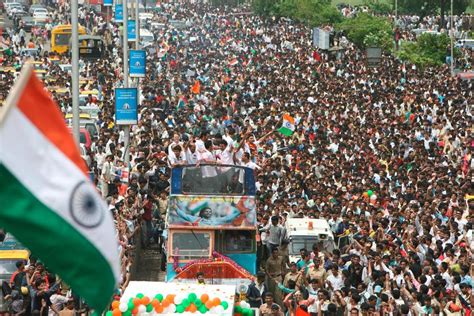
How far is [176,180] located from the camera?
20.2 meters

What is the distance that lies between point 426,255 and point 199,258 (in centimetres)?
360

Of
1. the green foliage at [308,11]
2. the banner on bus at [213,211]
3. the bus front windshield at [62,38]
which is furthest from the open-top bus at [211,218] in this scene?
the green foliage at [308,11]

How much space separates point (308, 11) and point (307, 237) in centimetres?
5898

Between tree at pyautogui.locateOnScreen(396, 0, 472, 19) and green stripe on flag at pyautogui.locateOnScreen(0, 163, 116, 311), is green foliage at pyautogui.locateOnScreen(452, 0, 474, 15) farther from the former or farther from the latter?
green stripe on flag at pyautogui.locateOnScreen(0, 163, 116, 311)

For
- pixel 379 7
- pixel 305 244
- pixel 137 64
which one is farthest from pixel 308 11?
pixel 305 244

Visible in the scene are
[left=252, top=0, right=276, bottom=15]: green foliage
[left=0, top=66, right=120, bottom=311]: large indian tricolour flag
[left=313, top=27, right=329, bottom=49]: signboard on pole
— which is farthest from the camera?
[left=252, top=0, right=276, bottom=15]: green foliage

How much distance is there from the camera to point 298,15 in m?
81.4

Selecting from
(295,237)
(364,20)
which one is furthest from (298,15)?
(295,237)

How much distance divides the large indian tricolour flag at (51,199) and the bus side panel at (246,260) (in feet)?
36.6

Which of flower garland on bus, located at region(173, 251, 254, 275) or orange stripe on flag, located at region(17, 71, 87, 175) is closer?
orange stripe on flag, located at region(17, 71, 87, 175)

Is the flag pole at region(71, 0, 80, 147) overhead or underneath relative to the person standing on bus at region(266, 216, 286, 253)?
overhead

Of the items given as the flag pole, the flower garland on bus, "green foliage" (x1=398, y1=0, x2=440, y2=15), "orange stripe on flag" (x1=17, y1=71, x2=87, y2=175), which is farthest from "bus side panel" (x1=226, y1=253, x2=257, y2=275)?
"green foliage" (x1=398, y1=0, x2=440, y2=15)

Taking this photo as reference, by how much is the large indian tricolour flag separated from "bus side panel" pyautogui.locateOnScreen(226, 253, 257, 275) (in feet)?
36.6

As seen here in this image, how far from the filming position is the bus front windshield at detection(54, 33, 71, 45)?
61.4 meters
